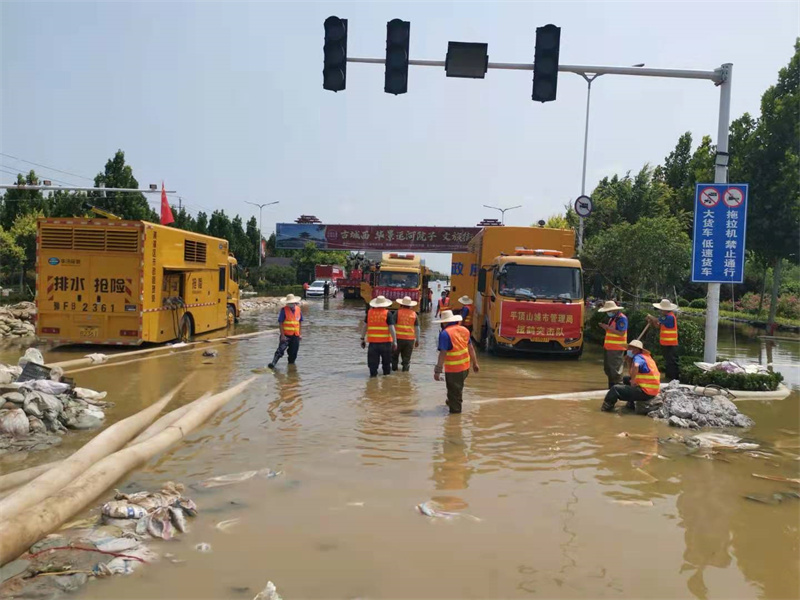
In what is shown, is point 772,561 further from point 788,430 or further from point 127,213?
point 127,213

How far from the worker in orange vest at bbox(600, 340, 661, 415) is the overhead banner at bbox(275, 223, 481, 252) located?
172ft

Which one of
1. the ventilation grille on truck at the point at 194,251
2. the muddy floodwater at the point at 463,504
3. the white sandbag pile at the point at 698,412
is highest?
the ventilation grille on truck at the point at 194,251

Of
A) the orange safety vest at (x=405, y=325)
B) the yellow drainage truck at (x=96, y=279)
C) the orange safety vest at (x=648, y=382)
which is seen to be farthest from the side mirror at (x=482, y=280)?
the yellow drainage truck at (x=96, y=279)

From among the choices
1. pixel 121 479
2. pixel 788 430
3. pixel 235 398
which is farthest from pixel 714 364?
pixel 121 479

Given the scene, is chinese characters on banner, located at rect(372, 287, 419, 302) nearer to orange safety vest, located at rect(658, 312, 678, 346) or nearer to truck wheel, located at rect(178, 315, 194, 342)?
truck wheel, located at rect(178, 315, 194, 342)

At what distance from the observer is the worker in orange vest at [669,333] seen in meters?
11.9

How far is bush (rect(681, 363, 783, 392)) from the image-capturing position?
11.2 meters

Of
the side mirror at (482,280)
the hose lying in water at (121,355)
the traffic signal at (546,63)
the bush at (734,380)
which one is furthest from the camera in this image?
the side mirror at (482,280)

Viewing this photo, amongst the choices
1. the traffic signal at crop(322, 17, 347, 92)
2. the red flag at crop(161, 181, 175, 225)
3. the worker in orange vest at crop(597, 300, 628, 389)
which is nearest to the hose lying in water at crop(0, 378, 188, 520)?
the traffic signal at crop(322, 17, 347, 92)

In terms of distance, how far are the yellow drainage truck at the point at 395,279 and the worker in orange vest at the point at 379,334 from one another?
15018 millimetres

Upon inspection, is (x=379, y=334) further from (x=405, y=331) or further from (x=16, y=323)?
(x=16, y=323)

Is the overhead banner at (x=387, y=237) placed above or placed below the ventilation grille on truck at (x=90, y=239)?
above

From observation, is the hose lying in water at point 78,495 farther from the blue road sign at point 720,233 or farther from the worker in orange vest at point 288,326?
the blue road sign at point 720,233

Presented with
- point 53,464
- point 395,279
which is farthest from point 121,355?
point 395,279
